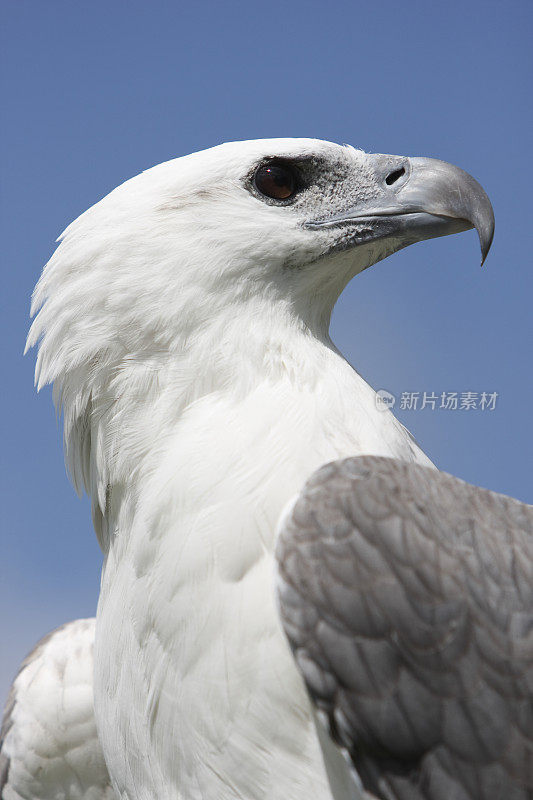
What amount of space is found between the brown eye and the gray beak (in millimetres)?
204

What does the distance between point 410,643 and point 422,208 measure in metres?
2.05

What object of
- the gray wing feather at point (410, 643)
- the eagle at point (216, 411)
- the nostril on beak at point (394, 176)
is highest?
the nostril on beak at point (394, 176)

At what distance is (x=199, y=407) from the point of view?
10.8 feet

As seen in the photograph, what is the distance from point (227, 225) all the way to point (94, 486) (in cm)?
129

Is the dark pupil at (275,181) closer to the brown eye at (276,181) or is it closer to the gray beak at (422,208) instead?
the brown eye at (276,181)

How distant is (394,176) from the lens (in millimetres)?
3934

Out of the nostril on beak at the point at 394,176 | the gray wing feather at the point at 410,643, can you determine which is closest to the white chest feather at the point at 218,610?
the gray wing feather at the point at 410,643

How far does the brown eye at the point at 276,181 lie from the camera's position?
3.73 metres

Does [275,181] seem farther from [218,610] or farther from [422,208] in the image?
[218,610]

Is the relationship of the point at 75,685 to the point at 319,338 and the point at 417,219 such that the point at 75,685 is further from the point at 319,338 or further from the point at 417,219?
the point at 417,219

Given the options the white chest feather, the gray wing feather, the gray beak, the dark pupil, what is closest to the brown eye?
the dark pupil

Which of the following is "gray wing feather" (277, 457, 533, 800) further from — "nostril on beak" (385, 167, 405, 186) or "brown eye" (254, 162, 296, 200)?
"nostril on beak" (385, 167, 405, 186)

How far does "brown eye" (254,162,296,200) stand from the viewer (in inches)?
147

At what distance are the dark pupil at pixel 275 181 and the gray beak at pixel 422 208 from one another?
8.1 inches
